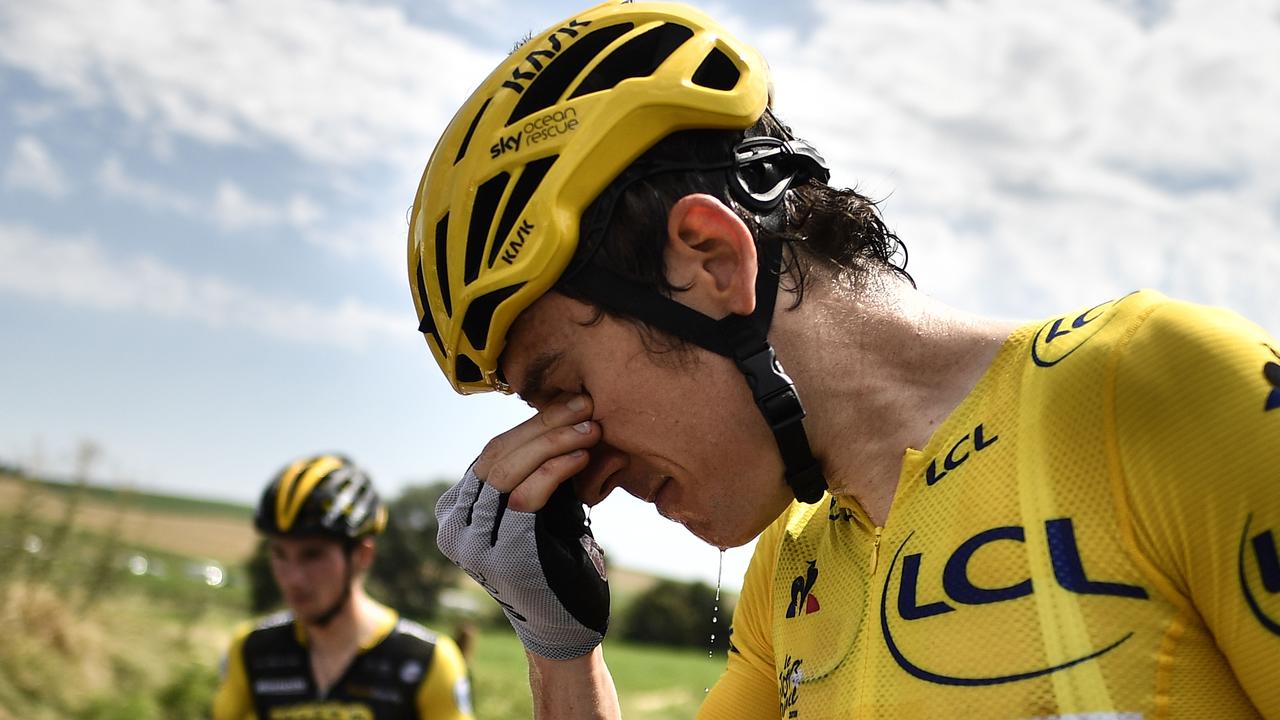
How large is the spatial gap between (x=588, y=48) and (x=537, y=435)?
0.90 m

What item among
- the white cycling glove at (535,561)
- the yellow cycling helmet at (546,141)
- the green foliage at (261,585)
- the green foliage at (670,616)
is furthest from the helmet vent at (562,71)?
the green foliage at (670,616)

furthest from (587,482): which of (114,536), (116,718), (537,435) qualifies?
(114,536)

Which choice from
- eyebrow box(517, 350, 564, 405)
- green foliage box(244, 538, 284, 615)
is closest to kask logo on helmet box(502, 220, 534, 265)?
eyebrow box(517, 350, 564, 405)

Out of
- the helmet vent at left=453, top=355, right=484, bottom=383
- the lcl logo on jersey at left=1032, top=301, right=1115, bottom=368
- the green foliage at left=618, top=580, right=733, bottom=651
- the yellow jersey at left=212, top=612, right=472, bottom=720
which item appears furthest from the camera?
the green foliage at left=618, top=580, right=733, bottom=651

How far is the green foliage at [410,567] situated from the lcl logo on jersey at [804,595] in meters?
33.9

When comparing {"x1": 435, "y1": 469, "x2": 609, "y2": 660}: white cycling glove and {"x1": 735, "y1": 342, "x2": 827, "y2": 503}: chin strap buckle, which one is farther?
{"x1": 435, "y1": 469, "x2": 609, "y2": 660}: white cycling glove

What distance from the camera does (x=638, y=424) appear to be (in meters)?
2.26

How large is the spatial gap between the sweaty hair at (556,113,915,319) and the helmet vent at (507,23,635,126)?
0.26 m

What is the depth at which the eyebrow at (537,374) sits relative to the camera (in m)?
2.32

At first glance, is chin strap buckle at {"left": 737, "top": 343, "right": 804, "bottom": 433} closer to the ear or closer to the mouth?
the ear

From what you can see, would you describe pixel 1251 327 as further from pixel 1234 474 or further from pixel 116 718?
pixel 116 718

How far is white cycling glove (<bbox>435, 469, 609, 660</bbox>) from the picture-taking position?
255cm

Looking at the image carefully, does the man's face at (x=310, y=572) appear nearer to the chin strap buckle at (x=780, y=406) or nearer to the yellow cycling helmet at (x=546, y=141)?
the yellow cycling helmet at (x=546, y=141)

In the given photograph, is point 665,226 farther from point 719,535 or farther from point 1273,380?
point 1273,380
